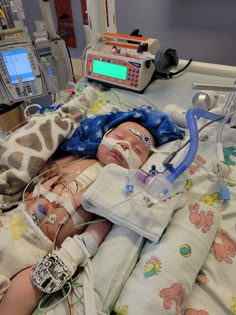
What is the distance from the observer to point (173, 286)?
68 cm

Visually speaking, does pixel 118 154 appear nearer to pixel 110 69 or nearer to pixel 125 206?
pixel 125 206

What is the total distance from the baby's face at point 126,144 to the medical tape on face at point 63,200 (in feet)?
0.75

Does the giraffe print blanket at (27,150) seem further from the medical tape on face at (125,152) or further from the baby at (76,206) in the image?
the medical tape on face at (125,152)

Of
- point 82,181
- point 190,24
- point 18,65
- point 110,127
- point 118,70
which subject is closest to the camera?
point 82,181

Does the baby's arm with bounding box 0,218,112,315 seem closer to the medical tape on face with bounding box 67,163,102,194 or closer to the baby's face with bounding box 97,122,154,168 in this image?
the medical tape on face with bounding box 67,163,102,194

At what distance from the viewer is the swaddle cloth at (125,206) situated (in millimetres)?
782

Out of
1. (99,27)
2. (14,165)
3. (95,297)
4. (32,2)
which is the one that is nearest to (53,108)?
(14,165)

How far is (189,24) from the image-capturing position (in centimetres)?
222

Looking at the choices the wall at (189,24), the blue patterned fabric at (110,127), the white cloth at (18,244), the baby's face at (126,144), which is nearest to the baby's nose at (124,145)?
the baby's face at (126,144)

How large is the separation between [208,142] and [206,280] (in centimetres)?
59

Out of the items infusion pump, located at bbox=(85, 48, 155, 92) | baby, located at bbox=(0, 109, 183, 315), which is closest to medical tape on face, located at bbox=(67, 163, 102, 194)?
baby, located at bbox=(0, 109, 183, 315)

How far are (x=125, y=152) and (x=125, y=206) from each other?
0.28m

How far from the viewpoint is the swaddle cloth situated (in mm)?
782

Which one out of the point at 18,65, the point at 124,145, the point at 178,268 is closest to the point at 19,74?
the point at 18,65
